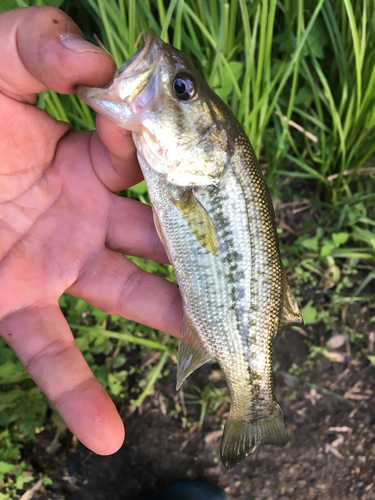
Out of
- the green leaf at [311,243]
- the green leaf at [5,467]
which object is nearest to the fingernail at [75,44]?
the green leaf at [311,243]

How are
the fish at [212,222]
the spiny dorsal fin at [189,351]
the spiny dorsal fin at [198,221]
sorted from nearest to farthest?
the fish at [212,222] < the spiny dorsal fin at [198,221] < the spiny dorsal fin at [189,351]

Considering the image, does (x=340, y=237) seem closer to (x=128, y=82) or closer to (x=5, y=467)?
(x=128, y=82)

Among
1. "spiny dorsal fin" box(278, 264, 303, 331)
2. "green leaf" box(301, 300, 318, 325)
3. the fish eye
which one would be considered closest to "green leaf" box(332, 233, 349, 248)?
"green leaf" box(301, 300, 318, 325)

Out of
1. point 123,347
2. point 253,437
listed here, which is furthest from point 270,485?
point 123,347

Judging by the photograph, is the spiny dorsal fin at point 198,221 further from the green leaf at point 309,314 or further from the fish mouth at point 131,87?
the green leaf at point 309,314

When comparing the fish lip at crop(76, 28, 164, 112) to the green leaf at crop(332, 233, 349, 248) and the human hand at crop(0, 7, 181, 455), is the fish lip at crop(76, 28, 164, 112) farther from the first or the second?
the green leaf at crop(332, 233, 349, 248)

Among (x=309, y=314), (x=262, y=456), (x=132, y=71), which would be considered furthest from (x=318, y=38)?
(x=262, y=456)

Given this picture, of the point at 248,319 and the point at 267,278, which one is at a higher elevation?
the point at 267,278

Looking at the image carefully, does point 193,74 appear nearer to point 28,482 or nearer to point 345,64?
point 345,64
